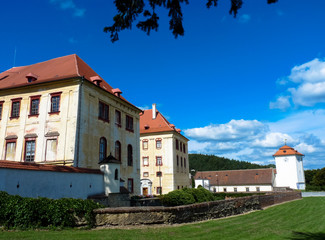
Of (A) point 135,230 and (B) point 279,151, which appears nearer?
(A) point 135,230

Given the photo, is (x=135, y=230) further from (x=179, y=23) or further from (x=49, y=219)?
(x=179, y=23)

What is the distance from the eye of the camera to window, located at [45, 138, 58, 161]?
69.7ft

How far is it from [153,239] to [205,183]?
199 feet

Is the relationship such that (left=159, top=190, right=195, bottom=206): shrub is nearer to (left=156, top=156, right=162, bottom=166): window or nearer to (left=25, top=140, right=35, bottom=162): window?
(left=25, top=140, right=35, bottom=162): window

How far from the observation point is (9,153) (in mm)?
22703

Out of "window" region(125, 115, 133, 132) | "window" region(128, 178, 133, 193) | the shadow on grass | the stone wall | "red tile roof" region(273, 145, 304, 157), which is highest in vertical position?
"red tile roof" region(273, 145, 304, 157)

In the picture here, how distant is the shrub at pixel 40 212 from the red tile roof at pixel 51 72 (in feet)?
45.3

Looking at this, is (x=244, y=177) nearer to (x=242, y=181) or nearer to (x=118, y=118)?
(x=242, y=181)

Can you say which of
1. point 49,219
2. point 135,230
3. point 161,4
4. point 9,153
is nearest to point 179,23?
point 161,4

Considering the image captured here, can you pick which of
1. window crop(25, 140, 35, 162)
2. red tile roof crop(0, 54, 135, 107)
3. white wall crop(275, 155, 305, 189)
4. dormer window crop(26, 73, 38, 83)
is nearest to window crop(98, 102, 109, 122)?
red tile roof crop(0, 54, 135, 107)

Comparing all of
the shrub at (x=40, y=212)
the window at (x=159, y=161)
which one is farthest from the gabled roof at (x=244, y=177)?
the shrub at (x=40, y=212)

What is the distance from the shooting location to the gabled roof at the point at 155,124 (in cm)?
4609

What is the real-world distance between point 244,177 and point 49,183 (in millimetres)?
64537

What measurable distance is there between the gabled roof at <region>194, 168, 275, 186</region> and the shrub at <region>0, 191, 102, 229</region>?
65.1 meters
